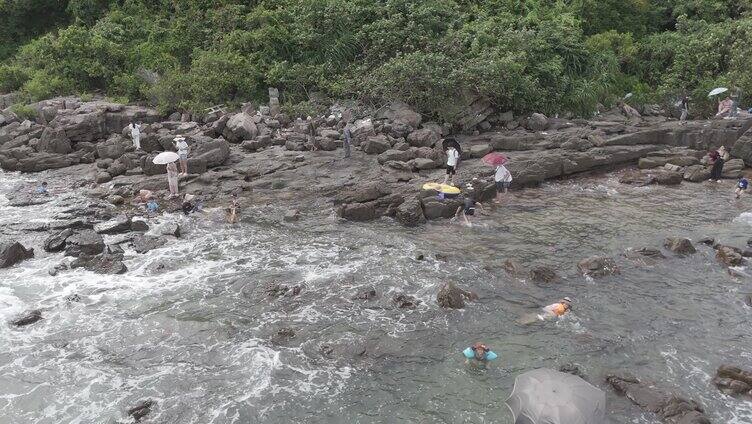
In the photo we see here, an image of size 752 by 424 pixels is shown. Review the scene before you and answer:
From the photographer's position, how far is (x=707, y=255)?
16.3m

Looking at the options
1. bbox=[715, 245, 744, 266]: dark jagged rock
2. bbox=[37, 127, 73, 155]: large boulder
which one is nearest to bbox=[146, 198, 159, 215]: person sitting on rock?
bbox=[37, 127, 73, 155]: large boulder

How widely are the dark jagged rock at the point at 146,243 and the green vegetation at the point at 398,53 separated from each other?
543 inches

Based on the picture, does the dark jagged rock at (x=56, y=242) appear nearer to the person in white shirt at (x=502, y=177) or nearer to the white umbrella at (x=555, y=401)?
the white umbrella at (x=555, y=401)

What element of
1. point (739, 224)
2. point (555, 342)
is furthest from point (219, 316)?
point (739, 224)

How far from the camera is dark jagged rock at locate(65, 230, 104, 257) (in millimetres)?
16531

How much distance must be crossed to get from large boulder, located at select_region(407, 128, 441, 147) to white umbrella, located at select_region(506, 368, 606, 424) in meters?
17.7

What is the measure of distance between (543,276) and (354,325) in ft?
18.2

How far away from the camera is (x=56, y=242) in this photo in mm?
17016

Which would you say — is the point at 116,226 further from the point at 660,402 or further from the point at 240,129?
the point at 660,402

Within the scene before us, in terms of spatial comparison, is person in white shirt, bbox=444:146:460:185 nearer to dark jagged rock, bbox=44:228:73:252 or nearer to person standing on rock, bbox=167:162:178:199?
person standing on rock, bbox=167:162:178:199

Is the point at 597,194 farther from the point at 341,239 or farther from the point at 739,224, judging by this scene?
the point at 341,239

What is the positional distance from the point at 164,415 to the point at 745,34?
3668 centimetres

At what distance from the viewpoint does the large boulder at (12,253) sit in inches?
625

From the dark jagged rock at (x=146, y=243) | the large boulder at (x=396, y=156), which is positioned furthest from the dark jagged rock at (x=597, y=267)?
the dark jagged rock at (x=146, y=243)
